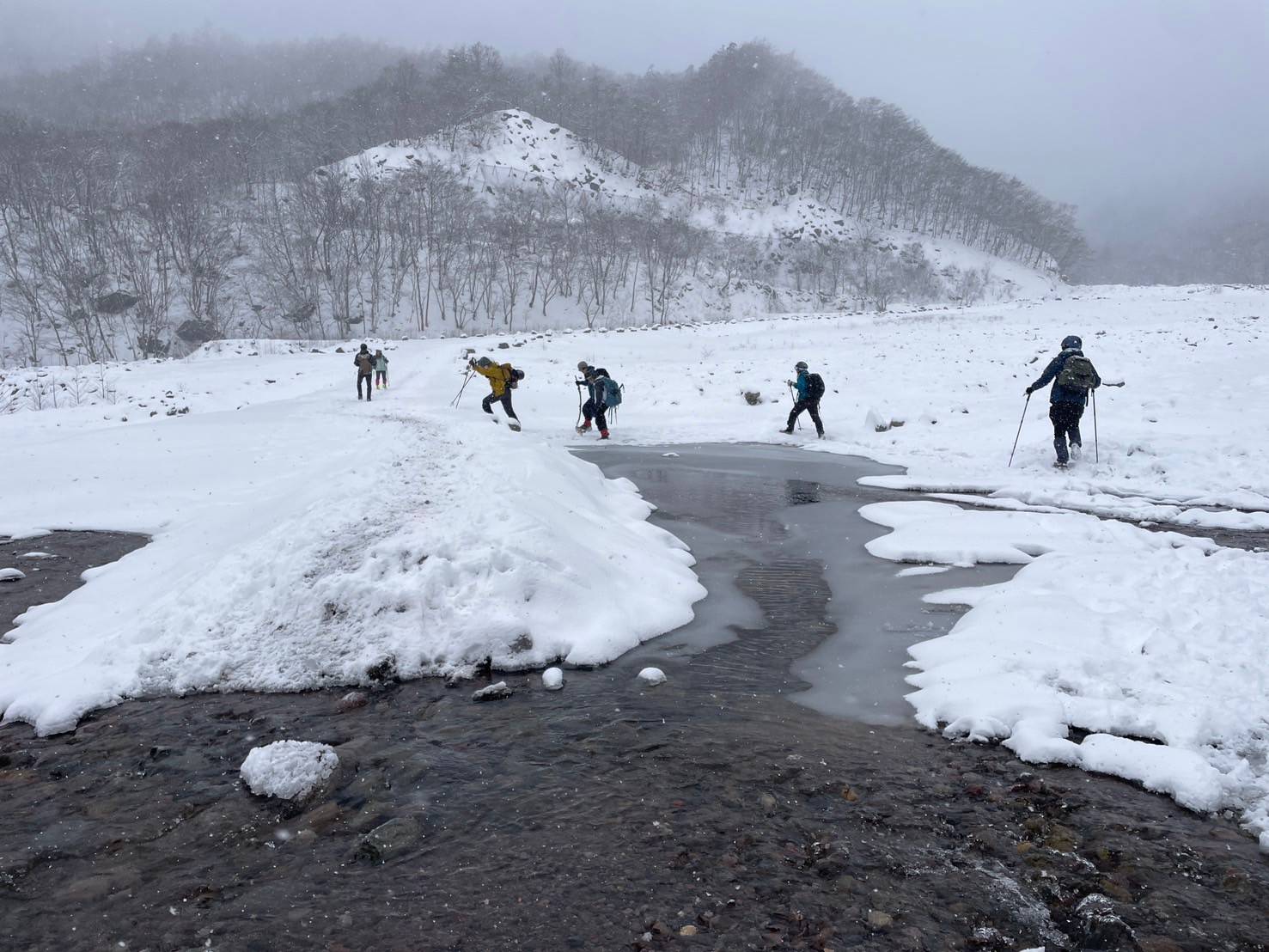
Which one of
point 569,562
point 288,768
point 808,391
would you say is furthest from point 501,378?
point 288,768

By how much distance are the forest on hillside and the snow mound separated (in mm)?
60771

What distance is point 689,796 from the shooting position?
382 centimetres

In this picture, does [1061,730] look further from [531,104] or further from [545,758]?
[531,104]

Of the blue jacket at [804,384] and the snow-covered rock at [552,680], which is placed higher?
the blue jacket at [804,384]

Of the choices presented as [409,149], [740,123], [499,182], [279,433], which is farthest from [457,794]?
[740,123]

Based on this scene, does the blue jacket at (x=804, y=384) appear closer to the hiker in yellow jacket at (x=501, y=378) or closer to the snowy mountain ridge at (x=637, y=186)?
the hiker in yellow jacket at (x=501, y=378)

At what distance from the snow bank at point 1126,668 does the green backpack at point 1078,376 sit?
5.60m

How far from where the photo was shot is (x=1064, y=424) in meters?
12.6

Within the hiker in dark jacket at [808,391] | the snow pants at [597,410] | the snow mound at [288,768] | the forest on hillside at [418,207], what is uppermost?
the forest on hillside at [418,207]

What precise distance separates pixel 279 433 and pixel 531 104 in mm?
112287

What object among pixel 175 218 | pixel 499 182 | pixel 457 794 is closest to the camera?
pixel 457 794

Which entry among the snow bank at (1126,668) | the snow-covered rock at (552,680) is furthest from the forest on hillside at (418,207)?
the snow bank at (1126,668)

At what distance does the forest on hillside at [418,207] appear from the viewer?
59.8 metres

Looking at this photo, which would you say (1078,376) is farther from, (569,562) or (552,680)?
(552,680)
